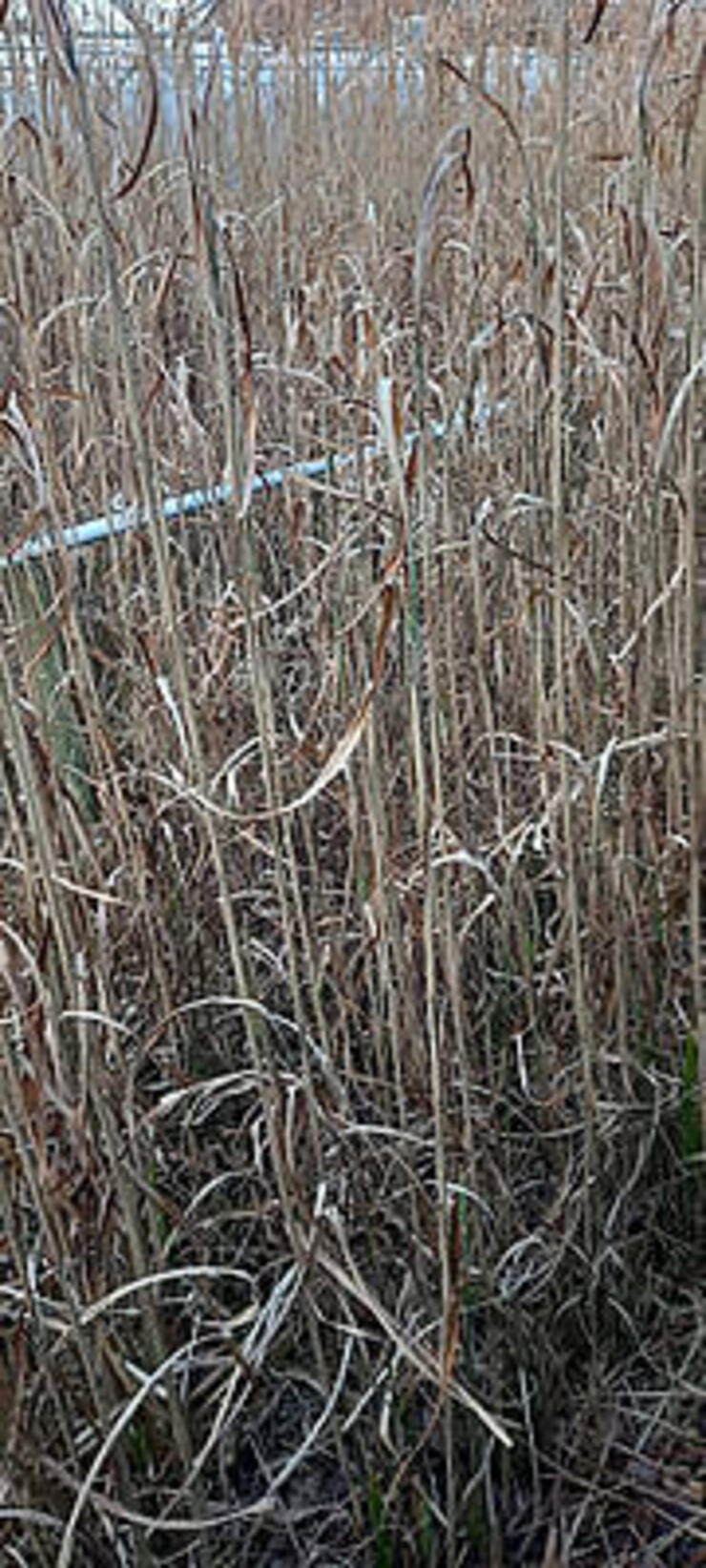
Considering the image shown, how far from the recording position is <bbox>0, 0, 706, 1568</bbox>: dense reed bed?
23.0 inches

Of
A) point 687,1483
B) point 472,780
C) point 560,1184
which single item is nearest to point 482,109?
point 472,780

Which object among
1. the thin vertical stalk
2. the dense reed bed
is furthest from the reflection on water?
the thin vertical stalk

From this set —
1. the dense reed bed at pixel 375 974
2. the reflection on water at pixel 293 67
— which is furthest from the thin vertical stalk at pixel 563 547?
the reflection on water at pixel 293 67

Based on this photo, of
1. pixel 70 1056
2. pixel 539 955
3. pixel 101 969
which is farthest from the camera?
pixel 539 955

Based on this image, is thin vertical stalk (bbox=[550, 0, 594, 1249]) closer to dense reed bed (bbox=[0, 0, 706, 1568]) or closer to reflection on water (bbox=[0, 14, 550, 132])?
dense reed bed (bbox=[0, 0, 706, 1568])

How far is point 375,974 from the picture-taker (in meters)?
0.87

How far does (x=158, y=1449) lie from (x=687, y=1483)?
0.27 m

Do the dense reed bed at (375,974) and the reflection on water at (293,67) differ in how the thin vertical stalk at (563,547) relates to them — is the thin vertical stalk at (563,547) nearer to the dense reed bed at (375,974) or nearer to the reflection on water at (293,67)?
the dense reed bed at (375,974)

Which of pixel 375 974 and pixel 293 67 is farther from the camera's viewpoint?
pixel 293 67

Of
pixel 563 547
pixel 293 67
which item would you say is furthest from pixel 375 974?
pixel 293 67

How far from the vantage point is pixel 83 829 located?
2.27 ft

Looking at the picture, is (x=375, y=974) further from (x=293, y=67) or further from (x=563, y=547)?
(x=293, y=67)

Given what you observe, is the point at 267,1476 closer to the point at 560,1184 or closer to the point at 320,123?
the point at 560,1184

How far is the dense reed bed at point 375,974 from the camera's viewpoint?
58 centimetres
